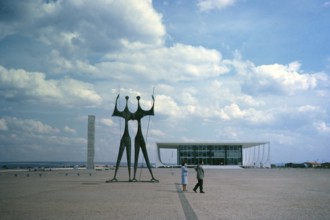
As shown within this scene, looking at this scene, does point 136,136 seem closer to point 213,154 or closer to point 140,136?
point 140,136

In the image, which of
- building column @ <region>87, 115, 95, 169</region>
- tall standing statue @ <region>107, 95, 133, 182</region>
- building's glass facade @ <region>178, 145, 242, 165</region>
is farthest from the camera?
building's glass facade @ <region>178, 145, 242, 165</region>

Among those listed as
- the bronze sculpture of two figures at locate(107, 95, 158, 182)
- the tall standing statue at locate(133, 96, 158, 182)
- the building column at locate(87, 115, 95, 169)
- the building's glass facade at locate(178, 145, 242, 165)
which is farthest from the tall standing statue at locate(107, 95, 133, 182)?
the building's glass facade at locate(178, 145, 242, 165)

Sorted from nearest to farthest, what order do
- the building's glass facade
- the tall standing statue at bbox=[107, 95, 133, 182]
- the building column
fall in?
the tall standing statue at bbox=[107, 95, 133, 182]
the building column
the building's glass facade

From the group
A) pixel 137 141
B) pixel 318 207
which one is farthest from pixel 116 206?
pixel 137 141

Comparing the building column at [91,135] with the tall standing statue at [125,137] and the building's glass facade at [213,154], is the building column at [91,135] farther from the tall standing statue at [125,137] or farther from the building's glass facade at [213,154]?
the tall standing statue at [125,137]

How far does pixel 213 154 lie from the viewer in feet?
334

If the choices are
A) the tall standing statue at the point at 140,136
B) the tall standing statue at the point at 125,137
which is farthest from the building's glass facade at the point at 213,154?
the tall standing statue at the point at 125,137

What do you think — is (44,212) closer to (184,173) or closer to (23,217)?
(23,217)

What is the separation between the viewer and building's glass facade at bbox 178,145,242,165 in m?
Answer: 102

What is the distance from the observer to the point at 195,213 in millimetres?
11312

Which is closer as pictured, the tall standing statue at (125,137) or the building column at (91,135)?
the tall standing statue at (125,137)

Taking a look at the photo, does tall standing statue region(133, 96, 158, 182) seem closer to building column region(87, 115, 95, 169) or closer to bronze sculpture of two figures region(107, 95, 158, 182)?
bronze sculpture of two figures region(107, 95, 158, 182)

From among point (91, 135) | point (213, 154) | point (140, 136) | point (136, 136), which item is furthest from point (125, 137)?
point (213, 154)

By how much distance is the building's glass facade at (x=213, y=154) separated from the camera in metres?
102
